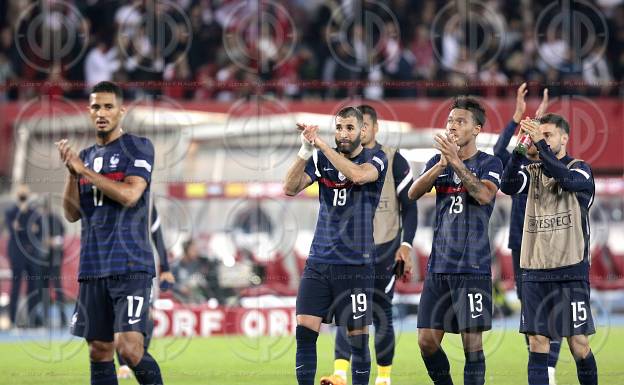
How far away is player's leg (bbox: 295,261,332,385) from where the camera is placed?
6703 millimetres

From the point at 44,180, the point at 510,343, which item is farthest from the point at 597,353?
the point at 44,180

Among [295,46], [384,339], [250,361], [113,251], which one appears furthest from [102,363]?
[295,46]

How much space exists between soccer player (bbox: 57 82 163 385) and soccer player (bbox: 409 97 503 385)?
158 cm

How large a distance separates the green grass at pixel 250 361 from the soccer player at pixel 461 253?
5.57ft

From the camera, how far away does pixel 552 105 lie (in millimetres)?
10359

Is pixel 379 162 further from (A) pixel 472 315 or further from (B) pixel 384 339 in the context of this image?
(B) pixel 384 339

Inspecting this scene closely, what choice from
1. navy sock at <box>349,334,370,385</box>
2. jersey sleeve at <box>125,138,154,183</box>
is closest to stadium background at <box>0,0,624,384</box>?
navy sock at <box>349,334,370,385</box>

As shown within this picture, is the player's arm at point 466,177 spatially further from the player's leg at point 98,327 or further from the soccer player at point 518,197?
the player's leg at point 98,327

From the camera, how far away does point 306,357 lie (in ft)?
22.0

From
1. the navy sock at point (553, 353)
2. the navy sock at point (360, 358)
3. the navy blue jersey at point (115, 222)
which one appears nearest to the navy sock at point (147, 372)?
the navy blue jersey at point (115, 222)

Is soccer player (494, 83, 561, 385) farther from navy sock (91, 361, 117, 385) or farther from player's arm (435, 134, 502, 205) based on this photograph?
navy sock (91, 361, 117, 385)

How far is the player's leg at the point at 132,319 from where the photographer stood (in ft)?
19.8

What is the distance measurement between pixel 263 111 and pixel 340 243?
17.7ft

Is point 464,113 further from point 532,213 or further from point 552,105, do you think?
Answer: point 552,105
